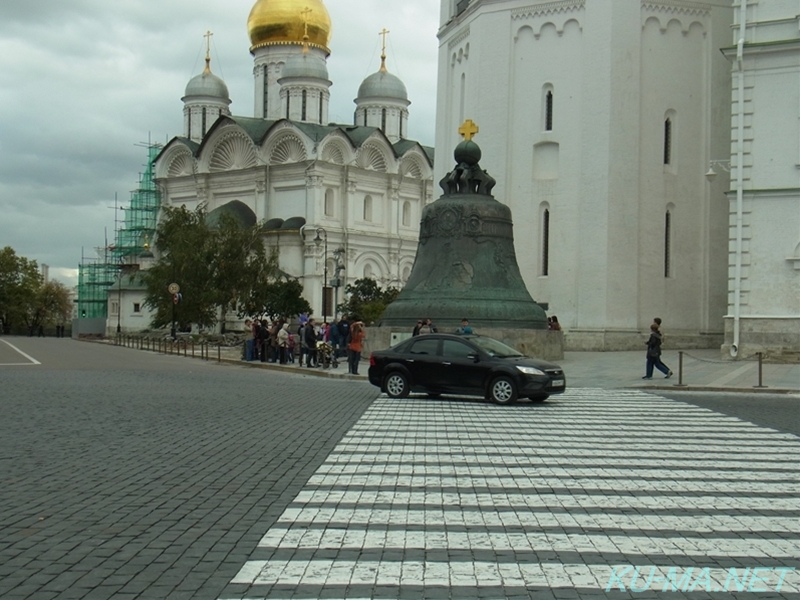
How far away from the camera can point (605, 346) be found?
39000 millimetres

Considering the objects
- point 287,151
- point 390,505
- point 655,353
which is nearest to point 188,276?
point 287,151

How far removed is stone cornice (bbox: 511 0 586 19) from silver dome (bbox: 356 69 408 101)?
4230 centimetres

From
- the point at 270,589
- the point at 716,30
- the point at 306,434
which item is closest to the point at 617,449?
the point at 306,434

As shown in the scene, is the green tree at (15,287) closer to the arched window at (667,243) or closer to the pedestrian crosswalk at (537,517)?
the arched window at (667,243)

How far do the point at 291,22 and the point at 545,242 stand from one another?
43.4 meters

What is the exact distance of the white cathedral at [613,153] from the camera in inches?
1563

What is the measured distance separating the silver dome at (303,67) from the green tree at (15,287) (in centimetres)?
4478

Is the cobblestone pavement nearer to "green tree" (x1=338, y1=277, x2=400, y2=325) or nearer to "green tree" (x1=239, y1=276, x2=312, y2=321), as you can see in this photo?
"green tree" (x1=338, y1=277, x2=400, y2=325)

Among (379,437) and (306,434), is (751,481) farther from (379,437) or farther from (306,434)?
(306,434)

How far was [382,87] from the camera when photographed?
8412 centimetres

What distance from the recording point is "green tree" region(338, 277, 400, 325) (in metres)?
47.8

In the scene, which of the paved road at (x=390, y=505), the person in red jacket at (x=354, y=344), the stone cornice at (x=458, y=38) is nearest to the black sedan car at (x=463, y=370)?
the paved road at (x=390, y=505)

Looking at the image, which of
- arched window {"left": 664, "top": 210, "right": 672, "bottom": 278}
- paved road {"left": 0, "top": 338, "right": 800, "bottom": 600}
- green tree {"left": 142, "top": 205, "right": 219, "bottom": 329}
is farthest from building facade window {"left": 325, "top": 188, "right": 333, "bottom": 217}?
paved road {"left": 0, "top": 338, "right": 800, "bottom": 600}

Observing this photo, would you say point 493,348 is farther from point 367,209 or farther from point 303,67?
point 303,67
